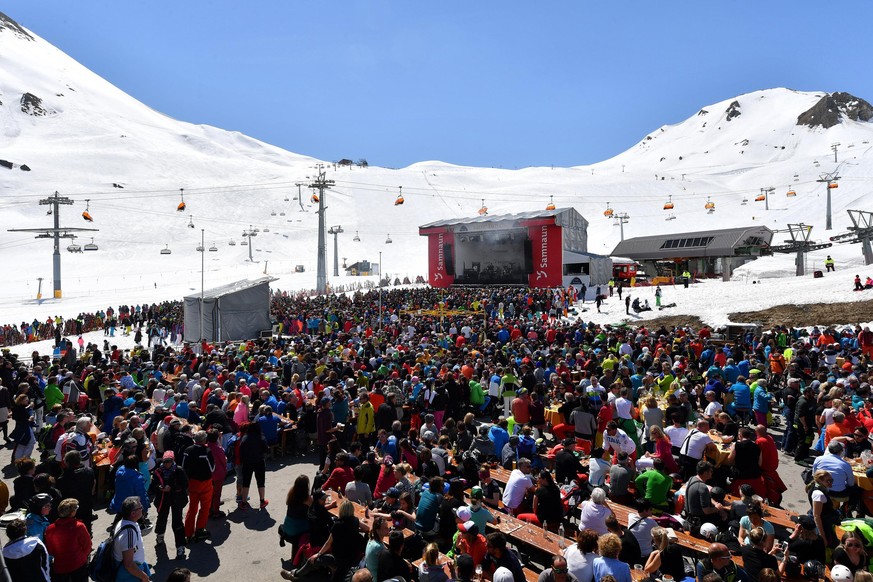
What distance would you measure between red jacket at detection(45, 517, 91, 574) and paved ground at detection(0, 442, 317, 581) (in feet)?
2.09

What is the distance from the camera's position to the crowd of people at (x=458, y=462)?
4.95m

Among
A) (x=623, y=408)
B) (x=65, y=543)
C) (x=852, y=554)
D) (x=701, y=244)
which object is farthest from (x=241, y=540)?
(x=701, y=244)

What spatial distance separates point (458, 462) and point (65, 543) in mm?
4329

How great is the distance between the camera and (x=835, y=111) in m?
154

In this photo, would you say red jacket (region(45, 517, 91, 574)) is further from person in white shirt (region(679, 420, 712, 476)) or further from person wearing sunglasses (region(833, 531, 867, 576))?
person in white shirt (region(679, 420, 712, 476))

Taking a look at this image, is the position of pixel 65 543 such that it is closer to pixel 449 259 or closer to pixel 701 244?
pixel 449 259

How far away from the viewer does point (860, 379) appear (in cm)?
1067

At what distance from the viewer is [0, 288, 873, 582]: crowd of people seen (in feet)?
16.2

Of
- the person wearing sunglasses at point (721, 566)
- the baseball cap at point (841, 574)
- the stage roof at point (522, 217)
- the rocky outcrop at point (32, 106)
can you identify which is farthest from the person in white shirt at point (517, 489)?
the rocky outcrop at point (32, 106)

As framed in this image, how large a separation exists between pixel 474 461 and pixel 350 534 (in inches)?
77.3

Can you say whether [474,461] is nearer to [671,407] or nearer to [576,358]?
[671,407]

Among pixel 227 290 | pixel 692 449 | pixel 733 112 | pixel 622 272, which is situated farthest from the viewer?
pixel 733 112

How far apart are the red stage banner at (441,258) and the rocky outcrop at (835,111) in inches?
6007

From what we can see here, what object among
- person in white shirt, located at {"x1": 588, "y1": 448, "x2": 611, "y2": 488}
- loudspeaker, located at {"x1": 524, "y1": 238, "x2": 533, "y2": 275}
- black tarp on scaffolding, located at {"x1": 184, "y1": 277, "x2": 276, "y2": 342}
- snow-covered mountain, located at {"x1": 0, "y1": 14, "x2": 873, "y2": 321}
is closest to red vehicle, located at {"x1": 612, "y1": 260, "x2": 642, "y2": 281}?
loudspeaker, located at {"x1": 524, "y1": 238, "x2": 533, "y2": 275}
